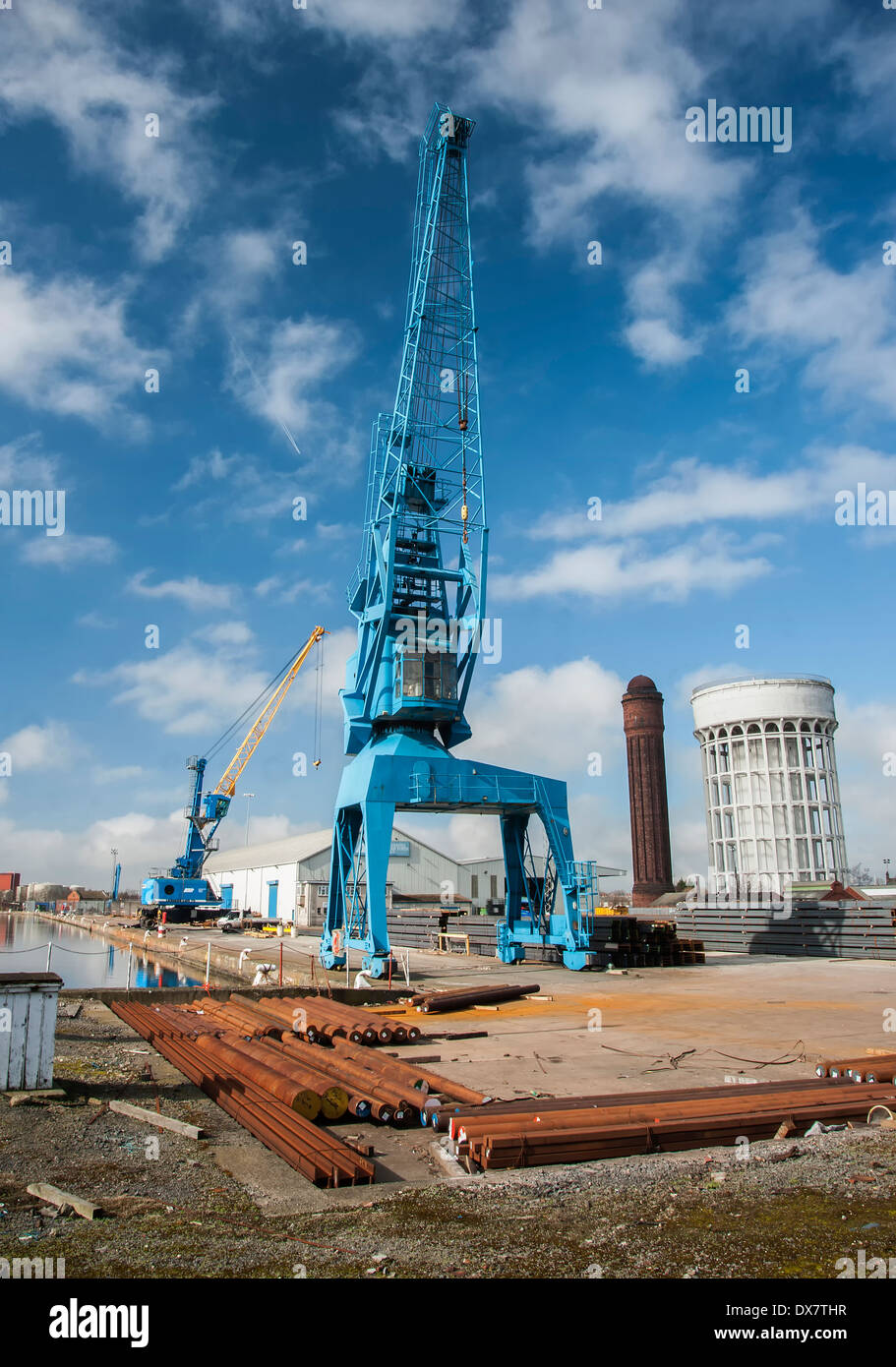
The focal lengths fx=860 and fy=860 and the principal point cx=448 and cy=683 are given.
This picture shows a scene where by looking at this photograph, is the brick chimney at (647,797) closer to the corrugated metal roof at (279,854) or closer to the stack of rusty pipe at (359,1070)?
the corrugated metal roof at (279,854)

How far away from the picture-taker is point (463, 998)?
19344mm

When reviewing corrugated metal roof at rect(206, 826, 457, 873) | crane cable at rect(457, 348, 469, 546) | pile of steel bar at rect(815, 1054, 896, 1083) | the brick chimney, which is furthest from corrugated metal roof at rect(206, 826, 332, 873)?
pile of steel bar at rect(815, 1054, 896, 1083)

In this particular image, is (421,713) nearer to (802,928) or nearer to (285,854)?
(802,928)

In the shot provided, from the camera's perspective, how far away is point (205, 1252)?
5.43 m

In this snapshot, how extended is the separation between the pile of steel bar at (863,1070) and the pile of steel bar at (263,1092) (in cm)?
621

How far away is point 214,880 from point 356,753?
75.0m

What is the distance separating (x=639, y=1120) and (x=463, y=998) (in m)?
11.5

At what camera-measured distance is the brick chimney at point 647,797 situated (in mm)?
77375

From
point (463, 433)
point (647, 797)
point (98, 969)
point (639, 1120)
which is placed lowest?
point (98, 969)

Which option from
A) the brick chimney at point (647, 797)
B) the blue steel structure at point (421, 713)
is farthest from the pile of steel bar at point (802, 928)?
the brick chimney at point (647, 797)

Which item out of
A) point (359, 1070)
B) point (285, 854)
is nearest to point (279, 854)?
point (285, 854)

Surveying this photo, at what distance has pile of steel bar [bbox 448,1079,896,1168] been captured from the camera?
25.4 ft

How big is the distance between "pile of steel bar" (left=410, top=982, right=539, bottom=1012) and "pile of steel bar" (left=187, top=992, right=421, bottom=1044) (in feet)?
8.39
